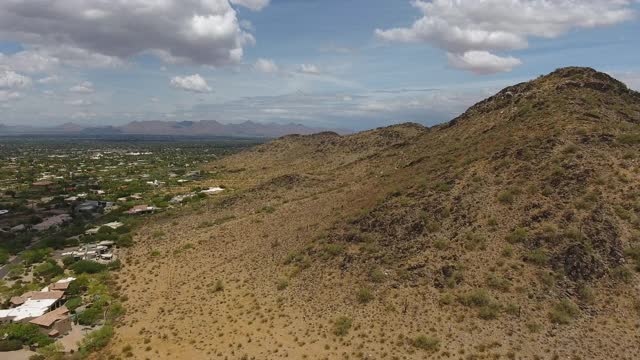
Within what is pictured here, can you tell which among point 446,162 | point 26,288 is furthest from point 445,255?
point 26,288

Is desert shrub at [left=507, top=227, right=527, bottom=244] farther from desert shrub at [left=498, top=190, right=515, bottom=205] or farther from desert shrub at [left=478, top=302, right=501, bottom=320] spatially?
desert shrub at [left=478, top=302, right=501, bottom=320]

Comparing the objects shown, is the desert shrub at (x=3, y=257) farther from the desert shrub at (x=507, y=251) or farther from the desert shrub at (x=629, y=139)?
the desert shrub at (x=629, y=139)

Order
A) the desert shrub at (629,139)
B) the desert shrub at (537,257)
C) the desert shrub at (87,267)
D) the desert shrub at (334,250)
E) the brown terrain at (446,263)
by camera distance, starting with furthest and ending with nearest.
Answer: the desert shrub at (87,267) < the desert shrub at (629,139) < the desert shrub at (334,250) < the desert shrub at (537,257) < the brown terrain at (446,263)

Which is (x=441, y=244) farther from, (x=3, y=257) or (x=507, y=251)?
(x=3, y=257)

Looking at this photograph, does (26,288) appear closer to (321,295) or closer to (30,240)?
(30,240)

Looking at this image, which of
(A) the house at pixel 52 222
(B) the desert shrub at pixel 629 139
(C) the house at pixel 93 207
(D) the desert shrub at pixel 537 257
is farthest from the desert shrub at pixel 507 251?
(C) the house at pixel 93 207

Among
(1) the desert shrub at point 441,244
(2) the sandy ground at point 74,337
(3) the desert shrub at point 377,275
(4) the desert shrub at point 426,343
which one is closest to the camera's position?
(4) the desert shrub at point 426,343
